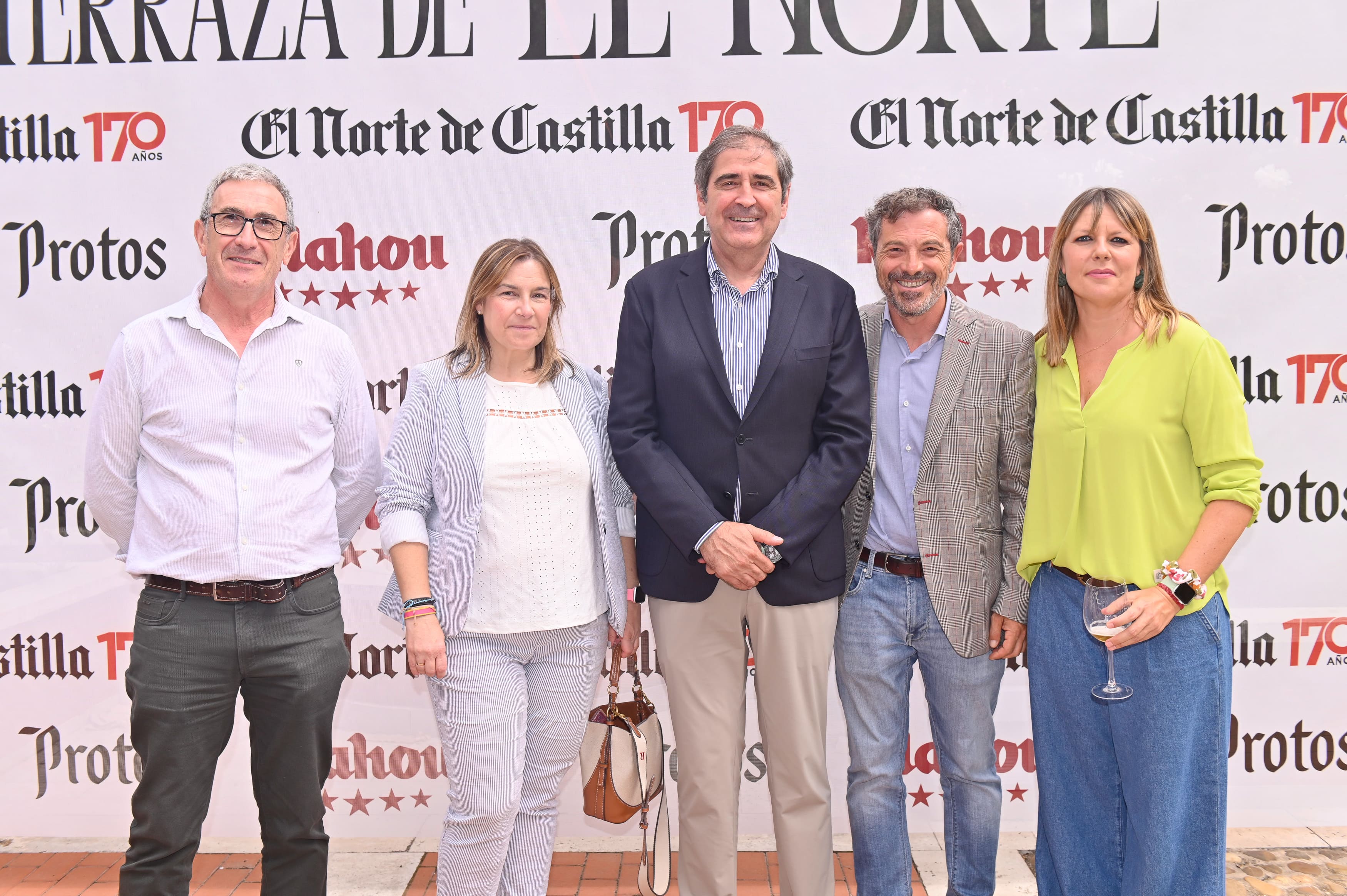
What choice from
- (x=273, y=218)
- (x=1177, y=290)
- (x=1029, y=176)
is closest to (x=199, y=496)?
(x=273, y=218)

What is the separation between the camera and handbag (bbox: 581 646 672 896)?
8.93 feet

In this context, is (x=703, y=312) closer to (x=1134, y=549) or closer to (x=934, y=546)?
(x=934, y=546)

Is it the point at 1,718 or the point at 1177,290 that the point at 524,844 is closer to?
the point at 1,718

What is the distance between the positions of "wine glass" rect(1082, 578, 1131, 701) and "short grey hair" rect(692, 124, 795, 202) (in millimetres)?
1326

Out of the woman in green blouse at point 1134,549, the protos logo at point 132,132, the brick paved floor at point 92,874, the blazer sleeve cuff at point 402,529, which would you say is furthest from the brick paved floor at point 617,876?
the protos logo at point 132,132

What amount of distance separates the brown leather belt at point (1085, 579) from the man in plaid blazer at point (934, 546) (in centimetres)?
18

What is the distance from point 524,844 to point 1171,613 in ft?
5.81

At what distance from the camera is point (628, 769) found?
2732 mm

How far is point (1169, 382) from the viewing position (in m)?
2.33

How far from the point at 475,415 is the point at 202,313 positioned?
0.76 m

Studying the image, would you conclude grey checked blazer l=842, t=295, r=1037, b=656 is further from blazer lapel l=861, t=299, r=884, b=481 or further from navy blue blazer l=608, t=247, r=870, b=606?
navy blue blazer l=608, t=247, r=870, b=606

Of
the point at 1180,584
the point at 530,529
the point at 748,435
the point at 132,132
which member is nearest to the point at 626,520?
the point at 530,529

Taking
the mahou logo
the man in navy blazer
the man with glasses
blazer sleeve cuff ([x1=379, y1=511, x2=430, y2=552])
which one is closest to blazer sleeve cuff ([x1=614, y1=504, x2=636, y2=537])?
the man in navy blazer

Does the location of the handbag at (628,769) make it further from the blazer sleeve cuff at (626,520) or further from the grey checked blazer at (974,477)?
the grey checked blazer at (974,477)
